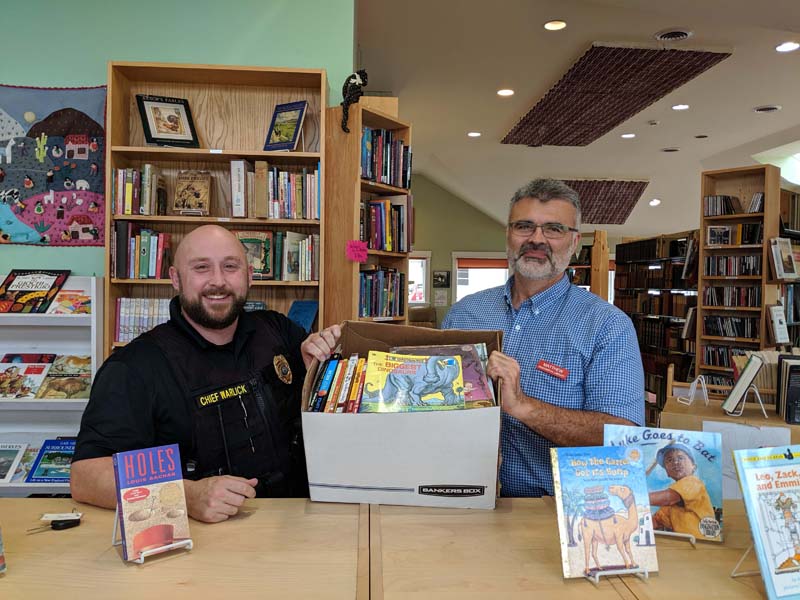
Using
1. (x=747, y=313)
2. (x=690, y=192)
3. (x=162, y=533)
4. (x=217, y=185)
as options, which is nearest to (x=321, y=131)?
(x=217, y=185)

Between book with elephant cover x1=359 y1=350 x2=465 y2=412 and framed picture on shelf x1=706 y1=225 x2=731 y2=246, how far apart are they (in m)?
5.27

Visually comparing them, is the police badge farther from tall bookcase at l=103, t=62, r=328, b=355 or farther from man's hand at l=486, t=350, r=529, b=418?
tall bookcase at l=103, t=62, r=328, b=355

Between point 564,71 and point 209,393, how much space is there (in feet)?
16.6

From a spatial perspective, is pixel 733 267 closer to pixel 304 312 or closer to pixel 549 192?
pixel 304 312

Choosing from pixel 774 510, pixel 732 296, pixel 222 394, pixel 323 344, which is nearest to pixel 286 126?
pixel 222 394

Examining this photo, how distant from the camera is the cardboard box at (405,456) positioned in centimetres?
125

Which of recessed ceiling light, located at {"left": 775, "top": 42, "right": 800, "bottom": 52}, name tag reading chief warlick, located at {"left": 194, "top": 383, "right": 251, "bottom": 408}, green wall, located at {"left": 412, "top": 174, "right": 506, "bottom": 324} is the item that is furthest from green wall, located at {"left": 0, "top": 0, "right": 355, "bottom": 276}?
green wall, located at {"left": 412, "top": 174, "right": 506, "bottom": 324}

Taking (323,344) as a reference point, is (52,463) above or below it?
below

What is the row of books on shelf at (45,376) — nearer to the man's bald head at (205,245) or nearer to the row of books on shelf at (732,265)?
the man's bald head at (205,245)

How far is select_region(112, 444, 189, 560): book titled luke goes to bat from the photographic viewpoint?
3.70 ft

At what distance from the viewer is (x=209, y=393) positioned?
5.78 ft

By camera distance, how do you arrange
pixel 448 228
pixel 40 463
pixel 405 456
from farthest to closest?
pixel 448 228 → pixel 40 463 → pixel 405 456

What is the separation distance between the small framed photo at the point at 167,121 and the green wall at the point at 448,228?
1046cm

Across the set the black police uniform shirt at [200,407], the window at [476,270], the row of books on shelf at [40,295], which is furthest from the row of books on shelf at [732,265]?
the window at [476,270]
